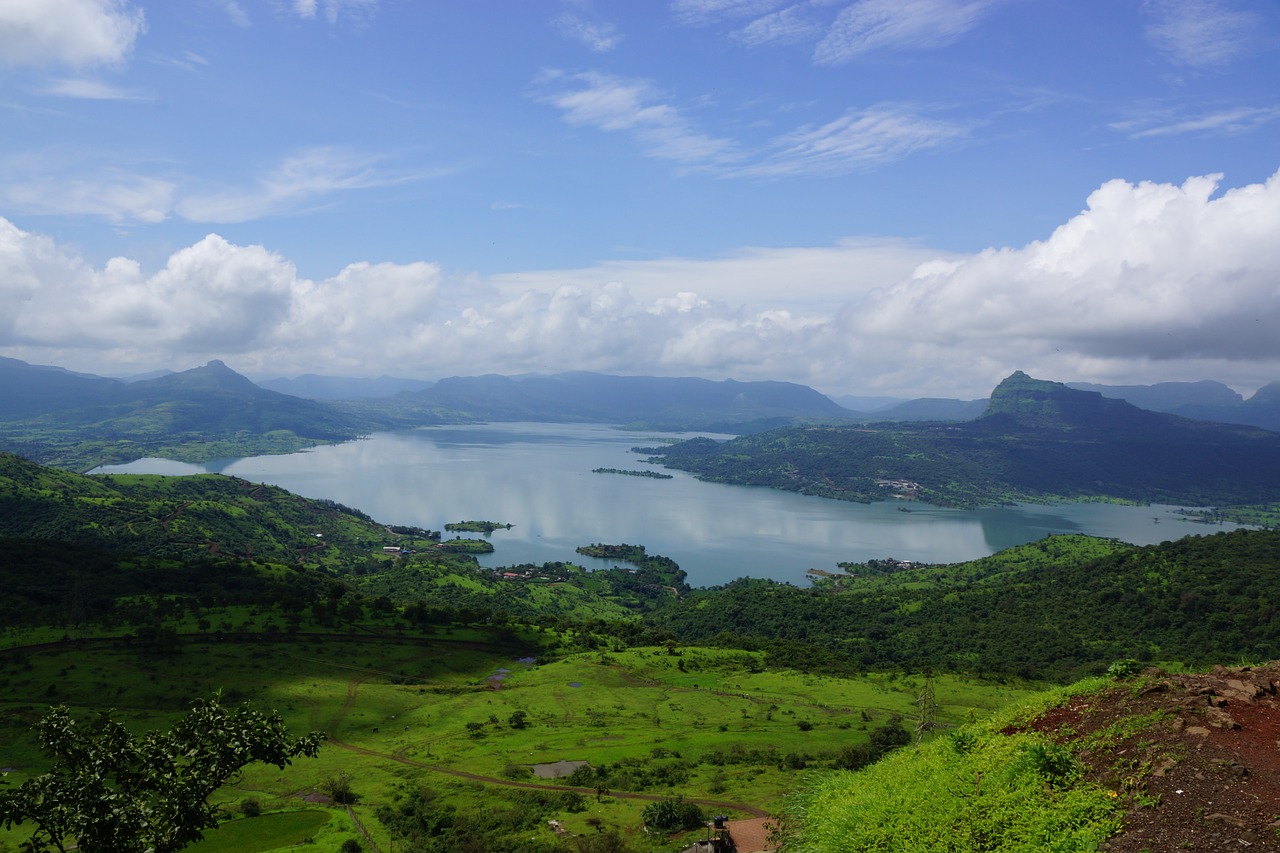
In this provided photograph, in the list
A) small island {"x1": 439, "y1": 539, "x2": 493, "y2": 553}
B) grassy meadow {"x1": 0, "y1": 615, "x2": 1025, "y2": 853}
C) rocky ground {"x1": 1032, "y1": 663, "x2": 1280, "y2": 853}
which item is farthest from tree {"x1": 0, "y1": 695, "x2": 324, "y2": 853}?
small island {"x1": 439, "y1": 539, "x2": 493, "y2": 553}

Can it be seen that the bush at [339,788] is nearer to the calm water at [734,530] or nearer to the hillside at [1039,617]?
the hillside at [1039,617]

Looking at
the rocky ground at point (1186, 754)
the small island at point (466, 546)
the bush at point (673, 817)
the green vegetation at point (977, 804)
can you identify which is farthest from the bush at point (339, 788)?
the small island at point (466, 546)

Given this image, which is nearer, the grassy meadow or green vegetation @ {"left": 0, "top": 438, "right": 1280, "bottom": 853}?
green vegetation @ {"left": 0, "top": 438, "right": 1280, "bottom": 853}

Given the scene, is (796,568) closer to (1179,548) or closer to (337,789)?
(1179,548)

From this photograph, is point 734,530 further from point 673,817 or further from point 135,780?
point 135,780

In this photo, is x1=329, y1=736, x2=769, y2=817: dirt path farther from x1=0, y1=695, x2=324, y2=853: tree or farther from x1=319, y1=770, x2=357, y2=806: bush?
x1=0, y1=695, x2=324, y2=853: tree

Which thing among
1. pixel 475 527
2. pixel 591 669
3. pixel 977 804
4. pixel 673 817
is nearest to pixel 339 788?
pixel 673 817

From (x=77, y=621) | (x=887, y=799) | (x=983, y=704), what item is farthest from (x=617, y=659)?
(x=887, y=799)
